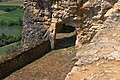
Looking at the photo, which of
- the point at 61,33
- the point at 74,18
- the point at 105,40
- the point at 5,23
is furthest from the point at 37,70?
the point at 5,23

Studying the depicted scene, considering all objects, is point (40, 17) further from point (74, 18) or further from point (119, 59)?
point (119, 59)

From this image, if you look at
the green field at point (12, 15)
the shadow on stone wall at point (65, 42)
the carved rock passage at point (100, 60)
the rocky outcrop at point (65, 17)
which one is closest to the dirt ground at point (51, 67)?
the shadow on stone wall at point (65, 42)

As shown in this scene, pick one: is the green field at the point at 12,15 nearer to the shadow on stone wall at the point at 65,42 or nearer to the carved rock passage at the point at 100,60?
the shadow on stone wall at the point at 65,42

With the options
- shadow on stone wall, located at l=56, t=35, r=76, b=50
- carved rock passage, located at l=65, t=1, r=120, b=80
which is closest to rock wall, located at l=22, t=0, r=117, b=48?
shadow on stone wall, located at l=56, t=35, r=76, b=50

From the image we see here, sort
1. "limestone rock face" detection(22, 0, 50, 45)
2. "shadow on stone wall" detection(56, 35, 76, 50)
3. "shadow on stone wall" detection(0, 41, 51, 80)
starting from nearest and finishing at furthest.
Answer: "shadow on stone wall" detection(0, 41, 51, 80) → "limestone rock face" detection(22, 0, 50, 45) → "shadow on stone wall" detection(56, 35, 76, 50)

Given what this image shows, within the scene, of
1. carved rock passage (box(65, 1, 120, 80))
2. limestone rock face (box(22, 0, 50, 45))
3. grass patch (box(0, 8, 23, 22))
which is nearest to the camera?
carved rock passage (box(65, 1, 120, 80))

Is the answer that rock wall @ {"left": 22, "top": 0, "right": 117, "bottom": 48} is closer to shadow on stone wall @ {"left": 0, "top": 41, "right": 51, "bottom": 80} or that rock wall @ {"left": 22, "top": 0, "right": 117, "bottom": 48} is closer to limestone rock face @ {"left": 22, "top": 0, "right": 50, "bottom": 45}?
limestone rock face @ {"left": 22, "top": 0, "right": 50, "bottom": 45}

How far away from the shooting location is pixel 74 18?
498 inches

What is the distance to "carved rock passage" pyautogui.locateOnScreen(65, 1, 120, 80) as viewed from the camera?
4656 mm

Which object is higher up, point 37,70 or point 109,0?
point 109,0

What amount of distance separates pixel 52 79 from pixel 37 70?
1010 millimetres

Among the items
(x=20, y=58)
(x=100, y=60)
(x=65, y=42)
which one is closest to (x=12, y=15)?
(x=65, y=42)

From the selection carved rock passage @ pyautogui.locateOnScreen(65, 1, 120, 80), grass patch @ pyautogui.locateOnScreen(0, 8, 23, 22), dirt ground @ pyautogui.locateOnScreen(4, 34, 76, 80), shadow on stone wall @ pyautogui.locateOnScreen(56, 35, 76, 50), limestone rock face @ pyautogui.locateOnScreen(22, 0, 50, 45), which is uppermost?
carved rock passage @ pyautogui.locateOnScreen(65, 1, 120, 80)

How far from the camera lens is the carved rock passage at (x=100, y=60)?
4656 millimetres
